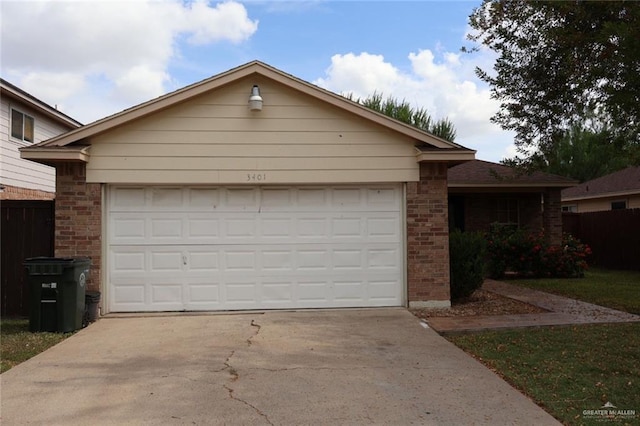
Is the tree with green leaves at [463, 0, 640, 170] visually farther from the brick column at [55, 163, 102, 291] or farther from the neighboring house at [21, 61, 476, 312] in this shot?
the brick column at [55, 163, 102, 291]

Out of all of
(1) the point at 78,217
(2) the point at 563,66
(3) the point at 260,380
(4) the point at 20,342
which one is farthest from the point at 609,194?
(4) the point at 20,342

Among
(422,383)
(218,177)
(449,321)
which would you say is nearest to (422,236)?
(449,321)

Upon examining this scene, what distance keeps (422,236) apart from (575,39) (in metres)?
4.28

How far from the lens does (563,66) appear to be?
10.5m

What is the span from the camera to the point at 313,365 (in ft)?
20.6

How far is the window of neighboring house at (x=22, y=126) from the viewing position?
553 inches

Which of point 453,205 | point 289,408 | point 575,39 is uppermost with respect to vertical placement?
point 575,39

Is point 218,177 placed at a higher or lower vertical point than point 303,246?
higher

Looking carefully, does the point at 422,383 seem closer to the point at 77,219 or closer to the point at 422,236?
the point at 422,236

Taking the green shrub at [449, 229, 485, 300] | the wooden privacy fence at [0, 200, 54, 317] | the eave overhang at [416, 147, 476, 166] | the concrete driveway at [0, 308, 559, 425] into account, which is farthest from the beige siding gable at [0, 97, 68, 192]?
the green shrub at [449, 229, 485, 300]

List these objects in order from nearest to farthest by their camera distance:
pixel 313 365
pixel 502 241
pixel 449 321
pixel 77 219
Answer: pixel 313 365, pixel 449 321, pixel 77 219, pixel 502 241

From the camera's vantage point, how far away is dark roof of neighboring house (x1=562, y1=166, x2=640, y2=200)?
21.4 metres

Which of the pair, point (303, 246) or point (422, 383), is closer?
point (422, 383)

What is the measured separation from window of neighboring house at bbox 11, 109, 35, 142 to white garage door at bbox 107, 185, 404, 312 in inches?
259
